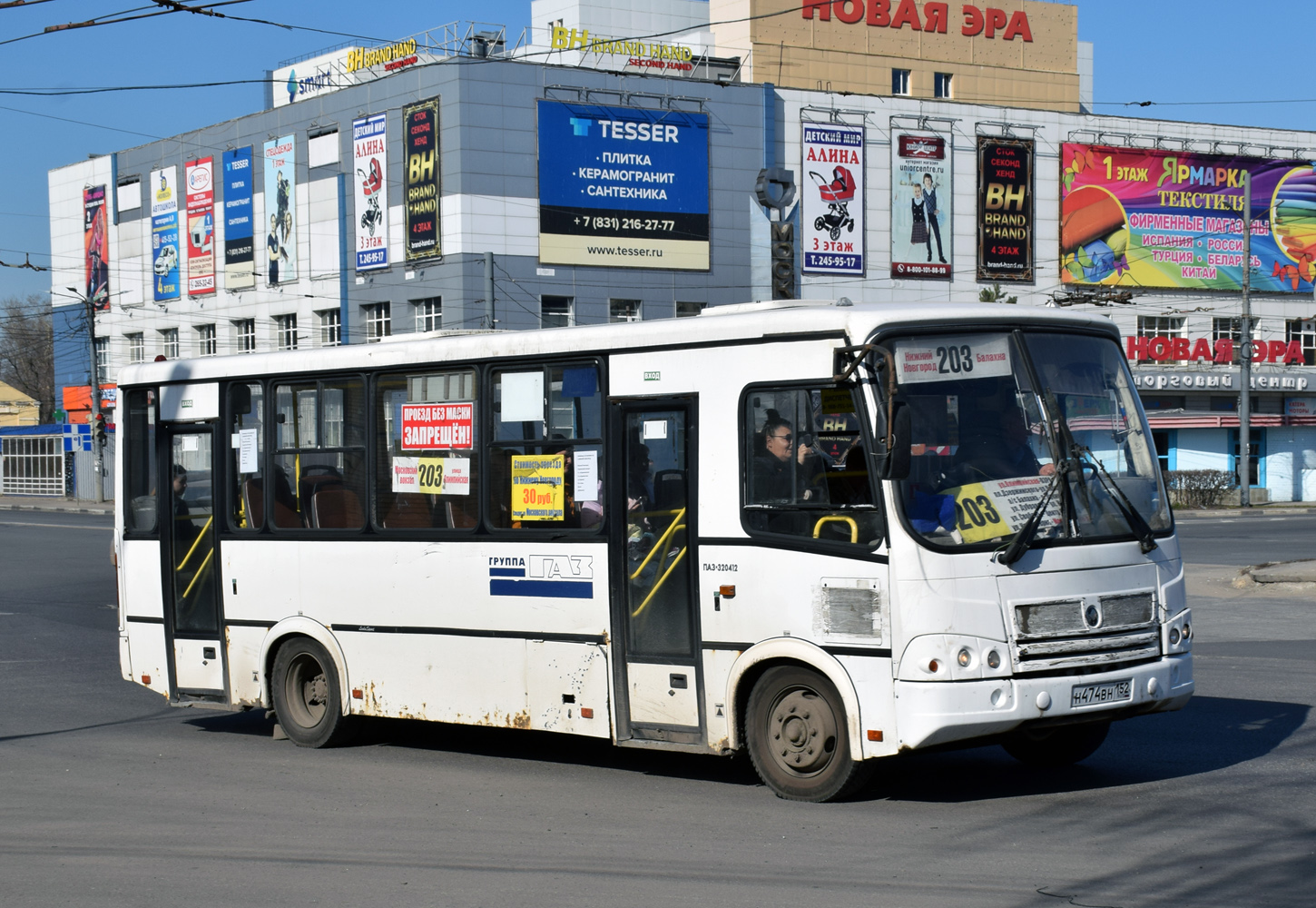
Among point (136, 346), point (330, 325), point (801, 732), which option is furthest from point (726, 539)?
point (136, 346)

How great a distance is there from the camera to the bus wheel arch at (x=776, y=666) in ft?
26.2

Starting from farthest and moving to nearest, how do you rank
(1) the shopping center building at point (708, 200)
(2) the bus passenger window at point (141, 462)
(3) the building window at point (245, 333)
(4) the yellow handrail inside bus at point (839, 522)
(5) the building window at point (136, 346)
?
(5) the building window at point (136, 346)
(3) the building window at point (245, 333)
(1) the shopping center building at point (708, 200)
(2) the bus passenger window at point (141, 462)
(4) the yellow handrail inside bus at point (839, 522)

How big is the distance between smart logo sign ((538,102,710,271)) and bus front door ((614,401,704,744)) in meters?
42.8

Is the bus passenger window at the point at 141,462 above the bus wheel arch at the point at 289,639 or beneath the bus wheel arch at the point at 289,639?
above

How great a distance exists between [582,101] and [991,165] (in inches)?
686

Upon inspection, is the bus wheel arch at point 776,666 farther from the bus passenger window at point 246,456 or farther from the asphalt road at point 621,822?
the bus passenger window at point 246,456

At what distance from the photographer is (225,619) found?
1163 cm

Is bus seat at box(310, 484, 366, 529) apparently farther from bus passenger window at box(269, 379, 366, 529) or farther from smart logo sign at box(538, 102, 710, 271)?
smart logo sign at box(538, 102, 710, 271)

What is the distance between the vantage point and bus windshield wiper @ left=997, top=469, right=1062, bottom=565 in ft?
25.7

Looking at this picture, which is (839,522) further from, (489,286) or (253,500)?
(489,286)

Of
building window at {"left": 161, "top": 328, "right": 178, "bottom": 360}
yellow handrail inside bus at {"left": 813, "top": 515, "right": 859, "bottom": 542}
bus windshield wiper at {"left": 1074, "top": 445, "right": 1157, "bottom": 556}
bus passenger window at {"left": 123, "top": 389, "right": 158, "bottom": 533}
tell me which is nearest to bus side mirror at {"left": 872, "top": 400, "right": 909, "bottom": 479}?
yellow handrail inside bus at {"left": 813, "top": 515, "right": 859, "bottom": 542}

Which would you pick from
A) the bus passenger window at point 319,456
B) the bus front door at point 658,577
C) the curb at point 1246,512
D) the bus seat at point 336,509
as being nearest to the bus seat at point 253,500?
the bus passenger window at point 319,456

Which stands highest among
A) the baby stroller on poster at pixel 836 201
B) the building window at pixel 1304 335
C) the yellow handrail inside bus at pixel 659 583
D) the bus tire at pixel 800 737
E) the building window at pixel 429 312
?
the baby stroller on poster at pixel 836 201

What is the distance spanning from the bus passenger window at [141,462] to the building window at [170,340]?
5497 centimetres
